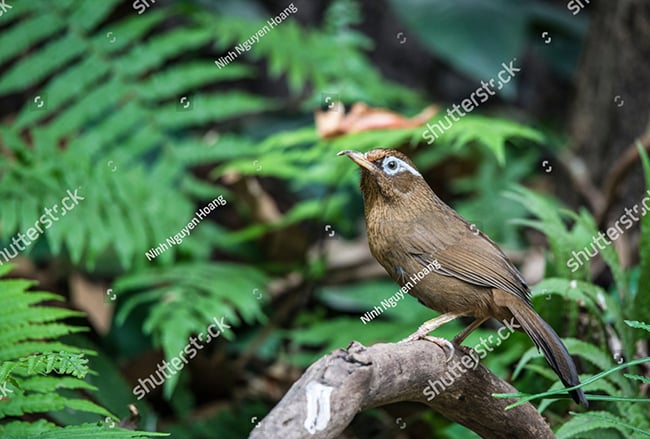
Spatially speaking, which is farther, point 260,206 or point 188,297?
point 260,206

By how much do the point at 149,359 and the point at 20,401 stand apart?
2033 mm

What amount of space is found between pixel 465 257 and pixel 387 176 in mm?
383

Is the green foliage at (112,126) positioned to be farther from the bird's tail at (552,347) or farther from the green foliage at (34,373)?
the bird's tail at (552,347)

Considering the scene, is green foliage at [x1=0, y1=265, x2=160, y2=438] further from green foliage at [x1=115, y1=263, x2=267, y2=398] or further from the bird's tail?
the bird's tail

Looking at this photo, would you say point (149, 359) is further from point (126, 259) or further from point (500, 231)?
point (500, 231)

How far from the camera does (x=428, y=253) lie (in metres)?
2.71

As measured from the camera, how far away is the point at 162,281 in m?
4.20

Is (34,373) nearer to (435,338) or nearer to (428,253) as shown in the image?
(435,338)

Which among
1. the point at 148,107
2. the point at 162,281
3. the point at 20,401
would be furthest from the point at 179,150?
the point at 20,401

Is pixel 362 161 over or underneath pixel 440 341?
over

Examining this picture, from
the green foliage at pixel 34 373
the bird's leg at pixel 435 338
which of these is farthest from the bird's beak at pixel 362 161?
the green foliage at pixel 34 373

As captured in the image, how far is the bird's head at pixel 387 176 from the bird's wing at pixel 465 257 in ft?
0.43

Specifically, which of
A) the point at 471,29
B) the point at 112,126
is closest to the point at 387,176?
the point at 112,126

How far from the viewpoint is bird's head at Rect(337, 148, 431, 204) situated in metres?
2.71
